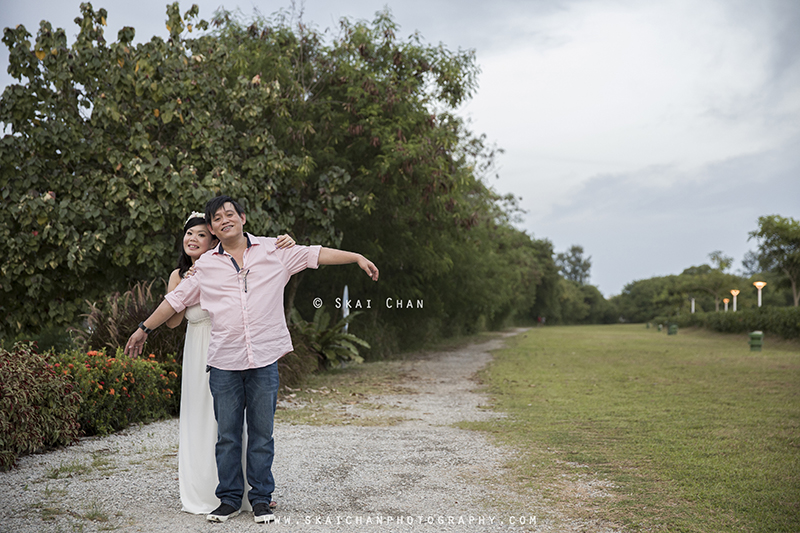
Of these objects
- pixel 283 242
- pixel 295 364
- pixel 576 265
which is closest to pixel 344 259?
pixel 283 242

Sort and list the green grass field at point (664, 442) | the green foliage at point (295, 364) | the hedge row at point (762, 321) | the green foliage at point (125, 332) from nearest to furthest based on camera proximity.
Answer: the green grass field at point (664, 442)
the green foliage at point (125, 332)
the green foliage at point (295, 364)
the hedge row at point (762, 321)

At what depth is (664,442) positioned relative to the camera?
6383mm

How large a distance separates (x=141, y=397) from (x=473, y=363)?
1093cm

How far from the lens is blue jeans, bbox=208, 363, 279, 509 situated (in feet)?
12.5

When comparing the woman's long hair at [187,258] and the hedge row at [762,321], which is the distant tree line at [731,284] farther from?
the woman's long hair at [187,258]

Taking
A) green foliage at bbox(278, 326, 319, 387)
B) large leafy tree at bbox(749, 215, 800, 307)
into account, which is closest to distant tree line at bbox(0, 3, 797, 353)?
green foliage at bbox(278, 326, 319, 387)

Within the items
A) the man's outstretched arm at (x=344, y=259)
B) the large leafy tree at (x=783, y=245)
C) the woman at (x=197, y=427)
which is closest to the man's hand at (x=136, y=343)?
the woman at (x=197, y=427)

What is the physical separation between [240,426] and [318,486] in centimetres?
111

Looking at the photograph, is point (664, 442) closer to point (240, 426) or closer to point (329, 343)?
point (240, 426)

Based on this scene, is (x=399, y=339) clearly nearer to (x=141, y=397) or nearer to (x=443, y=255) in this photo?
(x=443, y=255)

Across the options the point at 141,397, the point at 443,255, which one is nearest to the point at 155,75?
the point at 141,397

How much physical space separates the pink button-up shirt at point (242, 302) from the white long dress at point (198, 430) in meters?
0.24

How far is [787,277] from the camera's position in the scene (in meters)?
30.6

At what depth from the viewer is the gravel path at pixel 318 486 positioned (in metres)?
3.81
